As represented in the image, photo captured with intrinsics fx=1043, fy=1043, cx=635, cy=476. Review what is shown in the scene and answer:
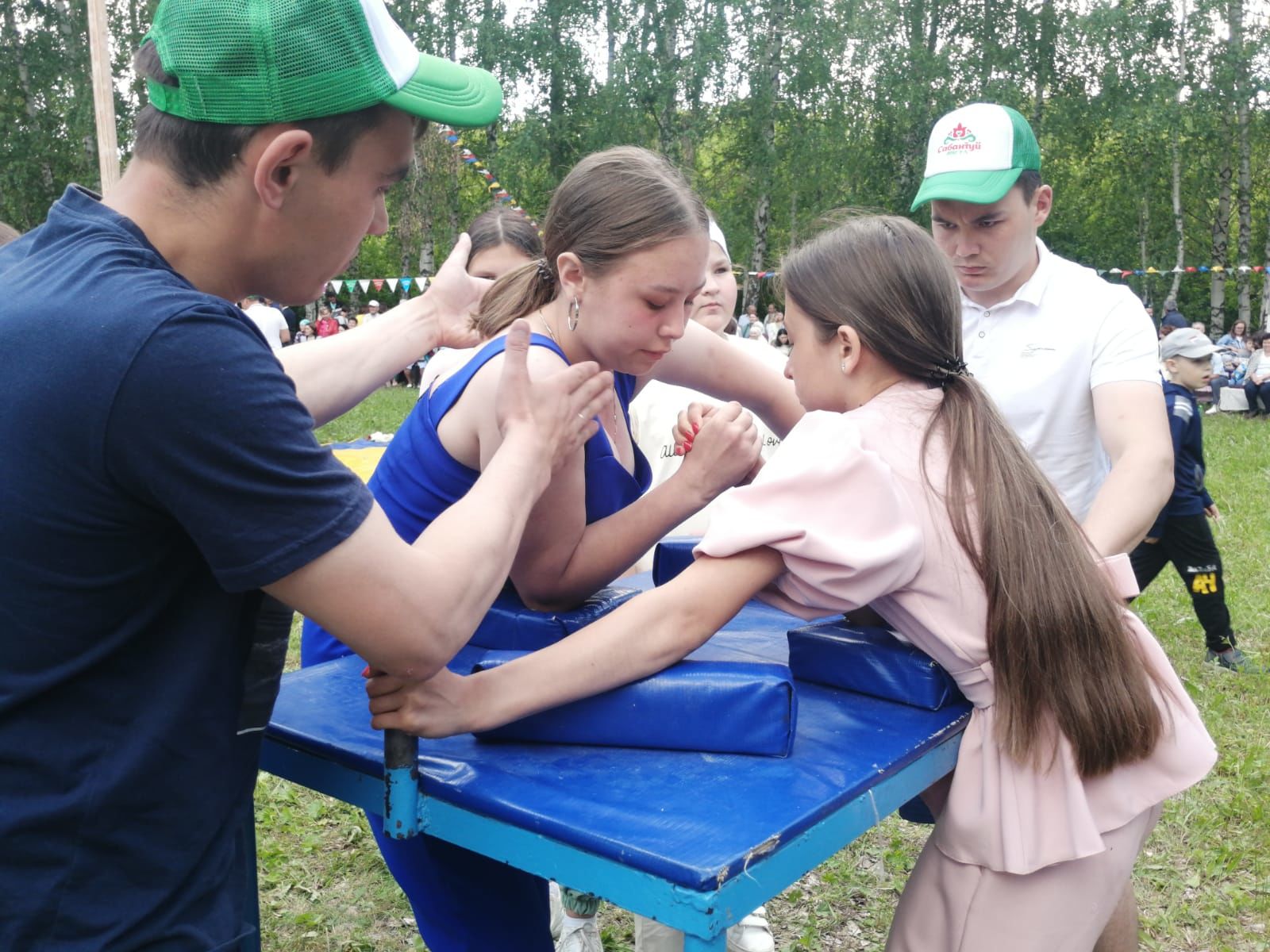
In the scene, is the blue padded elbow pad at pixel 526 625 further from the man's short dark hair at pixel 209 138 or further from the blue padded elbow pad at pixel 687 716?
the man's short dark hair at pixel 209 138

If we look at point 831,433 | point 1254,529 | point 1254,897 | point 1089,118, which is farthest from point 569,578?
point 1089,118

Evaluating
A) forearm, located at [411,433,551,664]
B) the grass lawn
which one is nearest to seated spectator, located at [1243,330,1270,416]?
the grass lawn

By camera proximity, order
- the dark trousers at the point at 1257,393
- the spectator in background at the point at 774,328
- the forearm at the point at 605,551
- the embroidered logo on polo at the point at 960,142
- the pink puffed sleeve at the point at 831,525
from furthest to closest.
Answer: the spectator in background at the point at 774,328 → the dark trousers at the point at 1257,393 → the embroidered logo on polo at the point at 960,142 → the forearm at the point at 605,551 → the pink puffed sleeve at the point at 831,525

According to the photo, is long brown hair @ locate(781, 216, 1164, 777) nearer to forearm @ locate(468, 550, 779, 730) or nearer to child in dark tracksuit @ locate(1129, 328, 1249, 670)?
forearm @ locate(468, 550, 779, 730)

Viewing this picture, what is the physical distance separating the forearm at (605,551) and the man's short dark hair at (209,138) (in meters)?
0.84

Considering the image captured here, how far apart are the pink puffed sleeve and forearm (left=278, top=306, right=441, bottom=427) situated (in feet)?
2.58

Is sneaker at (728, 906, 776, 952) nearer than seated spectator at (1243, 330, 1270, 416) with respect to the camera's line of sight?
Yes

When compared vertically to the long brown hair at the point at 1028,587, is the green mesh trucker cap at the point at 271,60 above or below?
above

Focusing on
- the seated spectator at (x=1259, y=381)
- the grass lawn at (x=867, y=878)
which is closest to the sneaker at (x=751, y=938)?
the grass lawn at (x=867, y=878)

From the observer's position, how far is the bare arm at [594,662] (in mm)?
1310

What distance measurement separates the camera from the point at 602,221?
1.95 meters

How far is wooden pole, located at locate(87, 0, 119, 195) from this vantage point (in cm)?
892

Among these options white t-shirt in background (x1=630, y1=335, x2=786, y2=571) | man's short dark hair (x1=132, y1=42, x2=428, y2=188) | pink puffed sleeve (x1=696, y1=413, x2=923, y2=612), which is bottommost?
white t-shirt in background (x1=630, y1=335, x2=786, y2=571)

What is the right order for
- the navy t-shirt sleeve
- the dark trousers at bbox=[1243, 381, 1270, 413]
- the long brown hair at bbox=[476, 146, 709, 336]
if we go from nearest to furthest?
the navy t-shirt sleeve < the long brown hair at bbox=[476, 146, 709, 336] < the dark trousers at bbox=[1243, 381, 1270, 413]
